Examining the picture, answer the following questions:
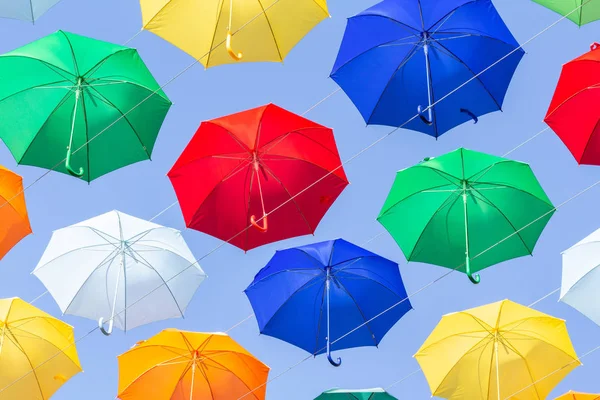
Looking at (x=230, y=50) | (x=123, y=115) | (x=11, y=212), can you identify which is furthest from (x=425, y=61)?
(x=11, y=212)

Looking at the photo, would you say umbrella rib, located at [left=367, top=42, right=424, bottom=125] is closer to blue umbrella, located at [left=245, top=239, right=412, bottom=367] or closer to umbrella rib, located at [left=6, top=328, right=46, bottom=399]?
blue umbrella, located at [left=245, top=239, right=412, bottom=367]

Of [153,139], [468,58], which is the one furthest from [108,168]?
[468,58]

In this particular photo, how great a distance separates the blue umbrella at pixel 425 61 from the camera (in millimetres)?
12547

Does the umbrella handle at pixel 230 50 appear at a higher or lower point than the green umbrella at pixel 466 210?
higher

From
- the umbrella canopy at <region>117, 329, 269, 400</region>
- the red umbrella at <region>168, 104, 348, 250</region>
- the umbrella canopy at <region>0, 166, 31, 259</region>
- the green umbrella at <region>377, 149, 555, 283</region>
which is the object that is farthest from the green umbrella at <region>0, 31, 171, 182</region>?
the green umbrella at <region>377, 149, 555, 283</region>

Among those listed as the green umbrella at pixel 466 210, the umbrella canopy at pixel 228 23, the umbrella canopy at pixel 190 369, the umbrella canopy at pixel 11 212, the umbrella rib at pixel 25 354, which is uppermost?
the umbrella canopy at pixel 228 23

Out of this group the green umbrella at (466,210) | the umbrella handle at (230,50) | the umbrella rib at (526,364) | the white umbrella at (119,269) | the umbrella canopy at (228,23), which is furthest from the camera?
the white umbrella at (119,269)

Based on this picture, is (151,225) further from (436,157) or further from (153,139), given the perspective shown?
(436,157)

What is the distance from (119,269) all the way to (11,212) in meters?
1.45

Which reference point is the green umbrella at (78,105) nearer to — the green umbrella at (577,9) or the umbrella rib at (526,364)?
the green umbrella at (577,9)

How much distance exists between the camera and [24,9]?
12.5 metres

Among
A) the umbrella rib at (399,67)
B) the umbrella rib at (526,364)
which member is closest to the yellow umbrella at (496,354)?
the umbrella rib at (526,364)

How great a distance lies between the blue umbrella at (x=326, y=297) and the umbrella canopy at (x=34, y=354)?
7.63ft

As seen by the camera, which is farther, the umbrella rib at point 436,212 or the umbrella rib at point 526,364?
the umbrella rib at point 526,364
